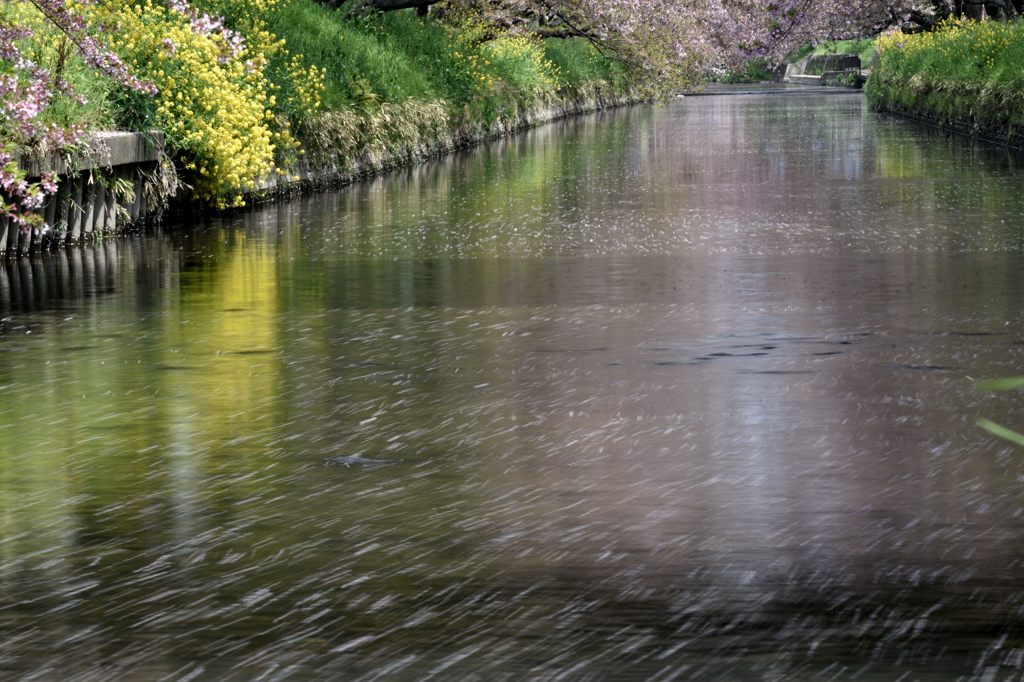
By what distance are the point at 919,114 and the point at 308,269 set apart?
34.4 meters

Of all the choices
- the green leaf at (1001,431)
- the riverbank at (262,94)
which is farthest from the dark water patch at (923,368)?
the riverbank at (262,94)

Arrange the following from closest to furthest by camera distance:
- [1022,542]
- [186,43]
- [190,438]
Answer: [1022,542] < [190,438] < [186,43]

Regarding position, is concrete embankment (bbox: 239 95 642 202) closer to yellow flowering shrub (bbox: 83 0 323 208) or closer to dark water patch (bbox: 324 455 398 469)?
yellow flowering shrub (bbox: 83 0 323 208)

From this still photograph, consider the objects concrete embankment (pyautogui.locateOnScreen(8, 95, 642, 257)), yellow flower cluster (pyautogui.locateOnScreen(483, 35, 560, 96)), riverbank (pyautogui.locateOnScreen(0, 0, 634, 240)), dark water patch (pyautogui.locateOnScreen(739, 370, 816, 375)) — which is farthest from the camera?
yellow flower cluster (pyautogui.locateOnScreen(483, 35, 560, 96))

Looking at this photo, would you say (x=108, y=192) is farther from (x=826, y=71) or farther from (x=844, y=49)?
(x=844, y=49)

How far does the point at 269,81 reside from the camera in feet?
81.4

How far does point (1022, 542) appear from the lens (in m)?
6.29

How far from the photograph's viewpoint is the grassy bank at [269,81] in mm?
19922

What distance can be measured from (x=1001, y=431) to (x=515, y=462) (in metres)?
2.14

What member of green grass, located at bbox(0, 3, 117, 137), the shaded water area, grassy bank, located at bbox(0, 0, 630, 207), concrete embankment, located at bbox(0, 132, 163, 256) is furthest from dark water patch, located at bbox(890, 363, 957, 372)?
green grass, located at bbox(0, 3, 117, 137)

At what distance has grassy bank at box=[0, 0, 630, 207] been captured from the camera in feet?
65.4

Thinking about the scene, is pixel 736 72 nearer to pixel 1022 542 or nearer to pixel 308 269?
pixel 308 269

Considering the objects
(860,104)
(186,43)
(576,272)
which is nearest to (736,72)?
(860,104)

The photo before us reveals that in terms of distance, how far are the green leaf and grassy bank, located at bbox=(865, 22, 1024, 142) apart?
25747mm
